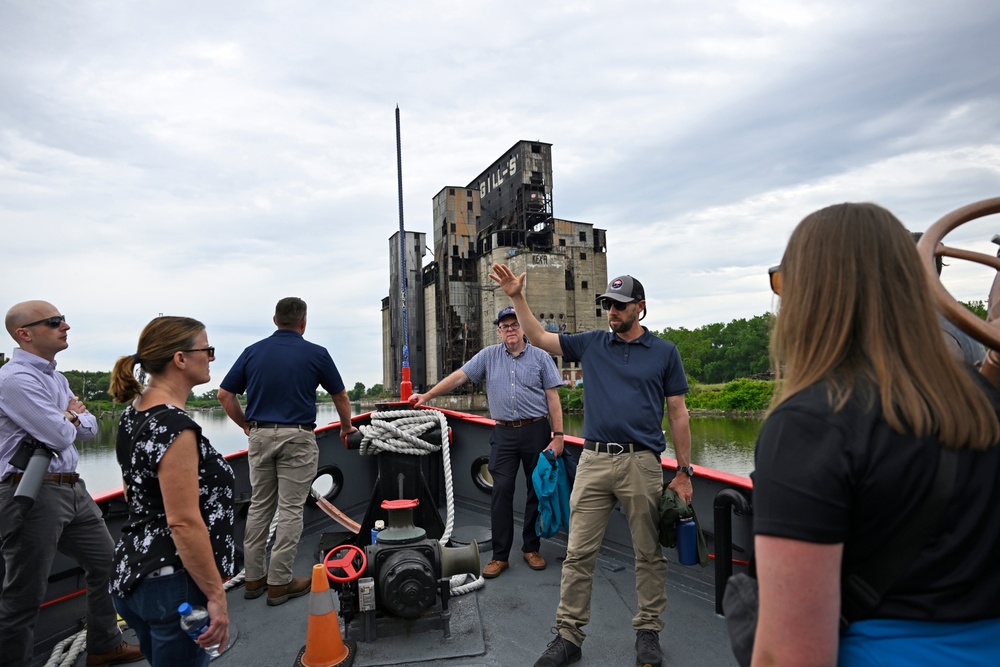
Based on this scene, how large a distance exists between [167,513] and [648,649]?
6.52ft

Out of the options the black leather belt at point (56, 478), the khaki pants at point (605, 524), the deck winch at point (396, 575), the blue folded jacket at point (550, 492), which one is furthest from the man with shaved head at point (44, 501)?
the blue folded jacket at point (550, 492)

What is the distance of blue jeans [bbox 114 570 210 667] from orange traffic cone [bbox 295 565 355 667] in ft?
2.89

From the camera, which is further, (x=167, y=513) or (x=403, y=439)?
(x=403, y=439)

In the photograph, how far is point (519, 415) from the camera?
375 centimetres

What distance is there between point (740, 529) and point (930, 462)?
2.56m

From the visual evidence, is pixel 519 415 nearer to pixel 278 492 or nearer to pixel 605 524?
pixel 605 524

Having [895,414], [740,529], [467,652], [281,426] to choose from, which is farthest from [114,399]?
[740,529]

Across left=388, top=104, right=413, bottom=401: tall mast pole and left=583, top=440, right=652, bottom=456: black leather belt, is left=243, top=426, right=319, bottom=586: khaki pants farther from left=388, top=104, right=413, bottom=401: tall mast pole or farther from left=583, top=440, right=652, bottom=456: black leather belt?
left=583, top=440, right=652, bottom=456: black leather belt

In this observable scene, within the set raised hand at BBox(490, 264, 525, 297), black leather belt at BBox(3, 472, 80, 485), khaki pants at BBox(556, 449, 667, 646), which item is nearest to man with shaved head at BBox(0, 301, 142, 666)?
black leather belt at BBox(3, 472, 80, 485)

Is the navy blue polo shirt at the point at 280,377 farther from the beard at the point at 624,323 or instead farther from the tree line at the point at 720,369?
the tree line at the point at 720,369

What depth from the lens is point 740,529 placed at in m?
3.14

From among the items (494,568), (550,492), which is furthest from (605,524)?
(494,568)

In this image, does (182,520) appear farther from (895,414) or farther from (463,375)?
(463,375)

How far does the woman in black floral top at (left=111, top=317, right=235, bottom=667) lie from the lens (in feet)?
5.12
